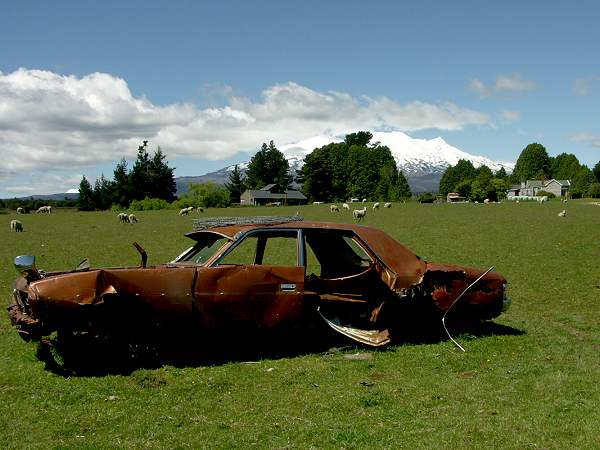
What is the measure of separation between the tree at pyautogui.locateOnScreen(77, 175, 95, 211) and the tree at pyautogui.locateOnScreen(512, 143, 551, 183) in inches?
4247

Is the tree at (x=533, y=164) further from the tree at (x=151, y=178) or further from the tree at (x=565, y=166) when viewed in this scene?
the tree at (x=151, y=178)

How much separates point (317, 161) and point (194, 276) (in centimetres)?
12289

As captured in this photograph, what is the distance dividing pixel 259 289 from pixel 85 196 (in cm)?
12049

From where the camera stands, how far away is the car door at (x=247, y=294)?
7539 millimetres

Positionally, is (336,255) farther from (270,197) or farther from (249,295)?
(270,197)

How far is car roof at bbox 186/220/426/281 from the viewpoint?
853cm

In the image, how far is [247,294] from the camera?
771cm

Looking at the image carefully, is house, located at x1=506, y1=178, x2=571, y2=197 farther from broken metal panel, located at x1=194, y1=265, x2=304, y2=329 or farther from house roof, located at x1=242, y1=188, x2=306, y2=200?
broken metal panel, located at x1=194, y1=265, x2=304, y2=329

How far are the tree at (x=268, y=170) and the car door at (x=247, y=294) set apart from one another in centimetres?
13903

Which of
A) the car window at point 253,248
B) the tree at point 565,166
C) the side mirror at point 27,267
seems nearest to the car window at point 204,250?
the car window at point 253,248

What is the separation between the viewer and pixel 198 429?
5535 mm

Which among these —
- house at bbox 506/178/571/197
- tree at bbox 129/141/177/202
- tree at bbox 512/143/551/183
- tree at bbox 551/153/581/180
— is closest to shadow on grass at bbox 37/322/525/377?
tree at bbox 129/141/177/202

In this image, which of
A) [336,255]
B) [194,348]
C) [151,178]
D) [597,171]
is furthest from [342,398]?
[597,171]

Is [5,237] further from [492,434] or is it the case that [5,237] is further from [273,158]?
[273,158]
